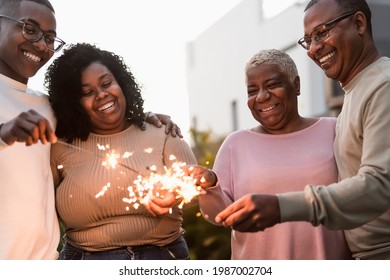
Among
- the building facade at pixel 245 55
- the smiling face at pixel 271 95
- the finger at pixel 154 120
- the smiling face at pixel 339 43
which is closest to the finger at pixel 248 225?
the smiling face at pixel 271 95

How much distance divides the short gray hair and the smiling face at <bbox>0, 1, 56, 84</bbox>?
819 millimetres

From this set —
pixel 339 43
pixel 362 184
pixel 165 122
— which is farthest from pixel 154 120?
pixel 362 184

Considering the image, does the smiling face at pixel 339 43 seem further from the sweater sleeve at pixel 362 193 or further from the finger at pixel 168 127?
the finger at pixel 168 127

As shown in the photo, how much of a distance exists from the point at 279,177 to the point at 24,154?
0.97 metres

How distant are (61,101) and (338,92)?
3433mm

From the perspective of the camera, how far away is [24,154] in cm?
241

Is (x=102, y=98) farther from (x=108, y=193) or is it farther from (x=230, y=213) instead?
(x=230, y=213)

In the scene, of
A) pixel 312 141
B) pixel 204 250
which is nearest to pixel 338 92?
pixel 204 250

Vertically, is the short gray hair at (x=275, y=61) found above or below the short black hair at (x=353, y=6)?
below

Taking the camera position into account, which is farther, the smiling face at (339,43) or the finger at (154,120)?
the finger at (154,120)

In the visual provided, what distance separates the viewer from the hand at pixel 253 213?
6.38 ft

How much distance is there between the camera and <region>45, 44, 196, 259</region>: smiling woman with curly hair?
2473 mm

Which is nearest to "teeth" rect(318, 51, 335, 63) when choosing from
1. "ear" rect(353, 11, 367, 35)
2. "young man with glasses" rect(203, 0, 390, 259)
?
"young man with glasses" rect(203, 0, 390, 259)

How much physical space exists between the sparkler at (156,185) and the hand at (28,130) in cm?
45
